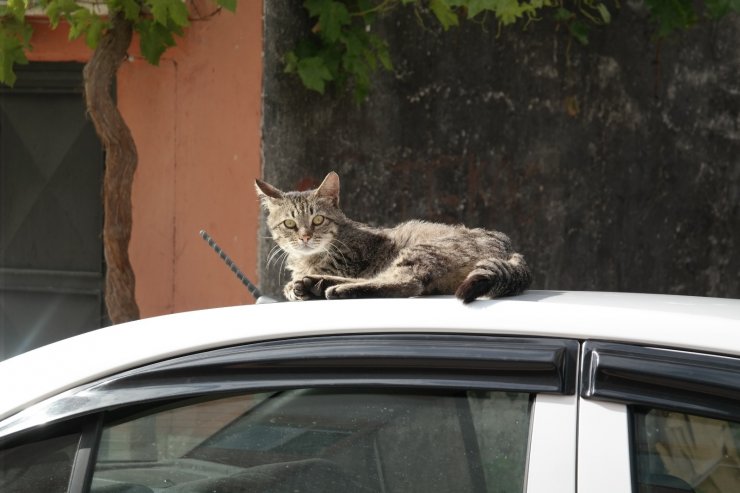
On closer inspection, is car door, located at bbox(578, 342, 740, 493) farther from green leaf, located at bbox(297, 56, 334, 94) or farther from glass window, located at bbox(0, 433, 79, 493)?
green leaf, located at bbox(297, 56, 334, 94)

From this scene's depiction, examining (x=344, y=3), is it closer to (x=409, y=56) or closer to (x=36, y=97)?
(x=409, y=56)

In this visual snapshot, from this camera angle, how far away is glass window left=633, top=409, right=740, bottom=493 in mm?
1734

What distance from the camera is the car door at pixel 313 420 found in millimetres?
1816

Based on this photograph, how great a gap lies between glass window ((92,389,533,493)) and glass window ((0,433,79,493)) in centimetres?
6

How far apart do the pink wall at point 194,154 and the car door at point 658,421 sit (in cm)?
425

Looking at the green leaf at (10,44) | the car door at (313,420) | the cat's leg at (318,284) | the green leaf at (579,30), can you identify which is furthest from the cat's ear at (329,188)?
the green leaf at (579,30)

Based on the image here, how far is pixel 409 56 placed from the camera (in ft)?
19.8

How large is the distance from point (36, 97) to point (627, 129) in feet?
11.9

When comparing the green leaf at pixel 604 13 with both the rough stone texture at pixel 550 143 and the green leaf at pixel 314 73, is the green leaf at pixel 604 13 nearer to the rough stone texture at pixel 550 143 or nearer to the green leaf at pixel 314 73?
the rough stone texture at pixel 550 143

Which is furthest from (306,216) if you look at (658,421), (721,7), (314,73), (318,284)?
(721,7)

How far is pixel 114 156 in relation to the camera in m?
5.29

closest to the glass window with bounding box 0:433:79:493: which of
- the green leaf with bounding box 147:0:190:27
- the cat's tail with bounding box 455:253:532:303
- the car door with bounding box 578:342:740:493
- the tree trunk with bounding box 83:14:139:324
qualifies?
the cat's tail with bounding box 455:253:532:303

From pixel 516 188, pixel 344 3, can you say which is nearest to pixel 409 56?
pixel 344 3

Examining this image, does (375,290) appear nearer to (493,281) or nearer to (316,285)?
(316,285)
